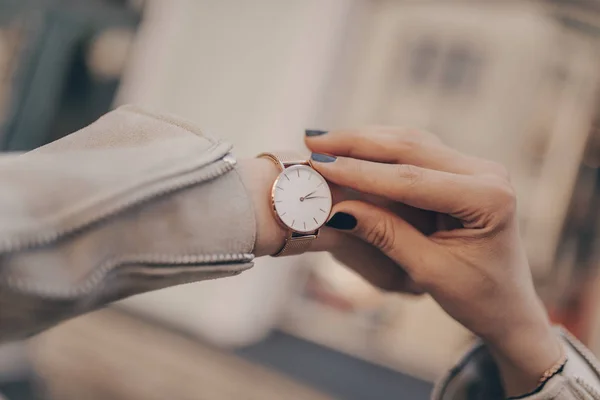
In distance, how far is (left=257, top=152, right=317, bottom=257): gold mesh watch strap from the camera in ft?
2.30

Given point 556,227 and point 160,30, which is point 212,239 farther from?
point 160,30

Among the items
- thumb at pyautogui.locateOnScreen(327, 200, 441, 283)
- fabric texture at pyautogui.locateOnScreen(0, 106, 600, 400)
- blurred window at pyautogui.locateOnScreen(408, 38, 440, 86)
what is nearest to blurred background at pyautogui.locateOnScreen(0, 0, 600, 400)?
blurred window at pyautogui.locateOnScreen(408, 38, 440, 86)

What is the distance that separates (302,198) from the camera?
27.9 inches

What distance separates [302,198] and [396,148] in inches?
5.2

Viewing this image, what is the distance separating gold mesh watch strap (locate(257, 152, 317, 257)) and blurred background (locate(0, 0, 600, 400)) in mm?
1469

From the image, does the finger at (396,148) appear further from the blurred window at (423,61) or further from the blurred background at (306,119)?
the blurred window at (423,61)

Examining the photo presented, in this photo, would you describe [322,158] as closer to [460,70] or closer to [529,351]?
[529,351]

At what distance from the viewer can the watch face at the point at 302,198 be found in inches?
26.9

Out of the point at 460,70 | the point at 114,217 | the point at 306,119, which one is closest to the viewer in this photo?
the point at 114,217

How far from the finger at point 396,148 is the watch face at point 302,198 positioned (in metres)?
0.07

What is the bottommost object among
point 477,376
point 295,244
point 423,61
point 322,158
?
point 477,376

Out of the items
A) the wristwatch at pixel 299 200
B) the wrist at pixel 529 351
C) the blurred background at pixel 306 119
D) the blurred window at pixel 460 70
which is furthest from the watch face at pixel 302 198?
the blurred window at pixel 460 70

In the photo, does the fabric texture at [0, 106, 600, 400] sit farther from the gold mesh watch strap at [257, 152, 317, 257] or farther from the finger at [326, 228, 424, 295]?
the finger at [326, 228, 424, 295]

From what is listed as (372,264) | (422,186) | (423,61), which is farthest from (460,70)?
(422,186)
